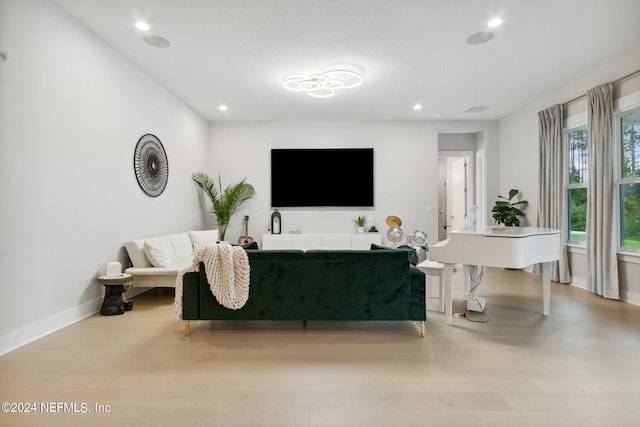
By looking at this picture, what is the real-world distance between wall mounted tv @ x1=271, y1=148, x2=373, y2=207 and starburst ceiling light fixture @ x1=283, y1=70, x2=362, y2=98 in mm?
2157

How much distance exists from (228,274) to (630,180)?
183 inches

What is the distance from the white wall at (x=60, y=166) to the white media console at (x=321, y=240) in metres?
2.51

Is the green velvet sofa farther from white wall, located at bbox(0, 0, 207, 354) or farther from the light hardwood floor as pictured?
white wall, located at bbox(0, 0, 207, 354)

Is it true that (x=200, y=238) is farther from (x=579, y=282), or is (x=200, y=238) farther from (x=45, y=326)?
(x=579, y=282)

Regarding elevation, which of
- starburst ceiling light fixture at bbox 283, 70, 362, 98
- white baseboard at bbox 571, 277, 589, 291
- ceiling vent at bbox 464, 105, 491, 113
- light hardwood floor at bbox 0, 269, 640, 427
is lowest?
light hardwood floor at bbox 0, 269, 640, 427

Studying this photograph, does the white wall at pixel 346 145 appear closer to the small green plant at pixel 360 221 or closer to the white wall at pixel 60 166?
the small green plant at pixel 360 221

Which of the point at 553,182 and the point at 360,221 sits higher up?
the point at 553,182

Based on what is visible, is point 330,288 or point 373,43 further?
point 373,43

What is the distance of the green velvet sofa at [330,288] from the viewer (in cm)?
Answer: 294

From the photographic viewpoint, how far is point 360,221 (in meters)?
6.86

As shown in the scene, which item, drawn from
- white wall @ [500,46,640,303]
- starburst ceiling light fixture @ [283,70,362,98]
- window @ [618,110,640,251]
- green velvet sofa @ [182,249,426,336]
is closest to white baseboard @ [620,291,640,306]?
white wall @ [500,46,640,303]

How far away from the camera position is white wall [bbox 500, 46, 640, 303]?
162 inches

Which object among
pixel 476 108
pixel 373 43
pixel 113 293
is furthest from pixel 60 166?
pixel 476 108

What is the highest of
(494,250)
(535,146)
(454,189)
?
(535,146)
